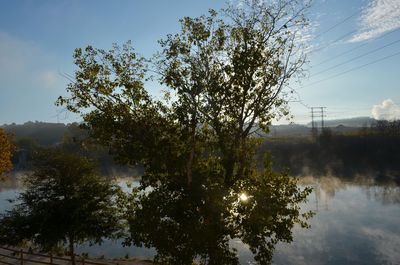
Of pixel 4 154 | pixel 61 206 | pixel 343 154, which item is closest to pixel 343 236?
pixel 61 206

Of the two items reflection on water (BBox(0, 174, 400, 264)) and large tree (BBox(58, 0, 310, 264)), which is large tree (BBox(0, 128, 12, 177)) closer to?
reflection on water (BBox(0, 174, 400, 264))

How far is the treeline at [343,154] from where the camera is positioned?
87.9 meters

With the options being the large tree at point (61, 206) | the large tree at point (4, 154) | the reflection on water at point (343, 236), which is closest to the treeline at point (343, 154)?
the reflection on water at point (343, 236)

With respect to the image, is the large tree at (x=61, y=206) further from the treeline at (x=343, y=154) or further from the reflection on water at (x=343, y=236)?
the treeline at (x=343, y=154)

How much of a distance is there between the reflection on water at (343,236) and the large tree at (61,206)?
1354 cm

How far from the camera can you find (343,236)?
40.3 meters

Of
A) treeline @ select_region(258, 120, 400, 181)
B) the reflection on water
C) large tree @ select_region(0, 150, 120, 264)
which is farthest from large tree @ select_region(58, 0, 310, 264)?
treeline @ select_region(258, 120, 400, 181)

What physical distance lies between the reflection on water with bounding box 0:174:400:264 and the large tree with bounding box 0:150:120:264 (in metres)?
13.5

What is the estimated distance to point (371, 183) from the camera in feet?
231

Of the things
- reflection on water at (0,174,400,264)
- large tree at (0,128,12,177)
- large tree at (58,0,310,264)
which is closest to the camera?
large tree at (58,0,310,264)

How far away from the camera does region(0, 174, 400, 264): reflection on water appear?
34625mm

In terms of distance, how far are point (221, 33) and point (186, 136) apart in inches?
168

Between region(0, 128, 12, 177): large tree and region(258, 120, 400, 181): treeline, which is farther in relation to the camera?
region(258, 120, 400, 181): treeline

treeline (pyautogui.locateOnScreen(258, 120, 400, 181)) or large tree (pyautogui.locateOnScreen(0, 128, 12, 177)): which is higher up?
large tree (pyautogui.locateOnScreen(0, 128, 12, 177))
